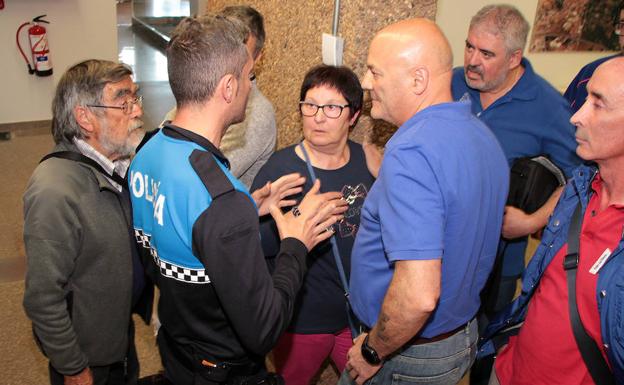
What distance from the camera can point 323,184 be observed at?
2.06 meters

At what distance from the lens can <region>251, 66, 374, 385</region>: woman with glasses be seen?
2.05 metres

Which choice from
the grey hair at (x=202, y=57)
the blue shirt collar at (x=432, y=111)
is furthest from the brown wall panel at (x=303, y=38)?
the grey hair at (x=202, y=57)

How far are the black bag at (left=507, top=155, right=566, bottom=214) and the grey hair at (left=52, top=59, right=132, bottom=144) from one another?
5.53 ft

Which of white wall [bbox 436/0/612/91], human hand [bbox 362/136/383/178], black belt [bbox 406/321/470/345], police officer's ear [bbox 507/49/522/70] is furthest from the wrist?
white wall [bbox 436/0/612/91]

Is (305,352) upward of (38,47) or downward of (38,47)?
downward

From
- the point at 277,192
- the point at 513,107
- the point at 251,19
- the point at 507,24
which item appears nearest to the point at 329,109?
the point at 277,192

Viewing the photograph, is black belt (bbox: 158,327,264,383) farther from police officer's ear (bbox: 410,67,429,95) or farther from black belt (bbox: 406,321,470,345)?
police officer's ear (bbox: 410,67,429,95)

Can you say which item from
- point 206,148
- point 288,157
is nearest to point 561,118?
point 288,157

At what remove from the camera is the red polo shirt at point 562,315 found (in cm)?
155

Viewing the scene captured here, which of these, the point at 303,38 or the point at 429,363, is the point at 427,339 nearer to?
the point at 429,363

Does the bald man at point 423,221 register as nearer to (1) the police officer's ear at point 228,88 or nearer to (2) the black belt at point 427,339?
(2) the black belt at point 427,339

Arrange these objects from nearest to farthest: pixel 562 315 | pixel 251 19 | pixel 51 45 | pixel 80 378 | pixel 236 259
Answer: pixel 236 259
pixel 562 315
pixel 80 378
pixel 251 19
pixel 51 45

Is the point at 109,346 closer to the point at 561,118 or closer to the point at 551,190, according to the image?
the point at 551,190

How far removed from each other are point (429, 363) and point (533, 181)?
3.02 ft
